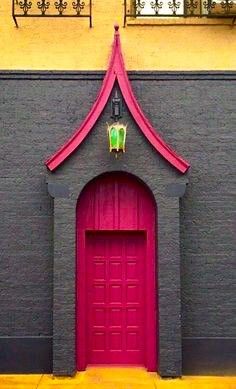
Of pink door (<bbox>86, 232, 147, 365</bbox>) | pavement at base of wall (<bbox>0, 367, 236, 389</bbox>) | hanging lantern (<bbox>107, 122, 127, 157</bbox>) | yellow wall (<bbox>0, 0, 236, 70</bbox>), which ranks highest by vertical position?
yellow wall (<bbox>0, 0, 236, 70</bbox>)

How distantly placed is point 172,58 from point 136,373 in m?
5.63

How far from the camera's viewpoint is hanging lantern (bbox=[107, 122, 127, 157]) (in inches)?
332

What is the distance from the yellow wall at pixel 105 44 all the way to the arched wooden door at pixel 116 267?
2224mm

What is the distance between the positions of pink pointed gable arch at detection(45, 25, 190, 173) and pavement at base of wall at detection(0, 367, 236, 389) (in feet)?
11.6

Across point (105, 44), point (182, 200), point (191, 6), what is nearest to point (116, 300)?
point (182, 200)

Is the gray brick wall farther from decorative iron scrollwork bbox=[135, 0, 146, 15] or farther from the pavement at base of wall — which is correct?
decorative iron scrollwork bbox=[135, 0, 146, 15]

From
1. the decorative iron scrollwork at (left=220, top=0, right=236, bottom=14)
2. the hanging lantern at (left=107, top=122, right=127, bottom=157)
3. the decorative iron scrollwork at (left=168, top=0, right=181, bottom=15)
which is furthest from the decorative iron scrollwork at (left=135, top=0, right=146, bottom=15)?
the hanging lantern at (left=107, top=122, right=127, bottom=157)

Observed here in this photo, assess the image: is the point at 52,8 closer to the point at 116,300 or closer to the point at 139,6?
the point at 139,6

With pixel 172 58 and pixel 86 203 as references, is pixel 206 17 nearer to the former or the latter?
pixel 172 58

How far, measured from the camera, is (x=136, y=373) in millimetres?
8703

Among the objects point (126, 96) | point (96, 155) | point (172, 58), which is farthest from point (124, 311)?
point (172, 58)

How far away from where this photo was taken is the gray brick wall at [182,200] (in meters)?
8.94

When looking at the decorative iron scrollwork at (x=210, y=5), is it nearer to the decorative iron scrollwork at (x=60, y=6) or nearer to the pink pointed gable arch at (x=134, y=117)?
the pink pointed gable arch at (x=134, y=117)

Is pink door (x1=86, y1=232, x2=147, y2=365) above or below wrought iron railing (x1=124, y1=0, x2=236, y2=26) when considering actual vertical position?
below
